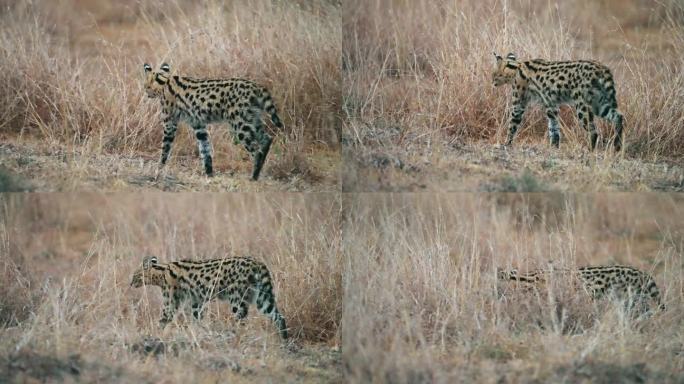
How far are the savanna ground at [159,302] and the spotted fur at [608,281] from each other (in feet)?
3.66

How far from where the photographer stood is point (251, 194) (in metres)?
9.02

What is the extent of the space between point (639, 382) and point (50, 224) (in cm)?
412

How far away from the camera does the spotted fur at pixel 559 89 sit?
8836 millimetres

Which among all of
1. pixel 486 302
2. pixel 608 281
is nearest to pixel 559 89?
pixel 608 281

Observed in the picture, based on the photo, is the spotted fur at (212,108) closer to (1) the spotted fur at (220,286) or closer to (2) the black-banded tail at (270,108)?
(2) the black-banded tail at (270,108)

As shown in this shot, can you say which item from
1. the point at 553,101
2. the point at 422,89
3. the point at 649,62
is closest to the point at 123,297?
the point at 422,89

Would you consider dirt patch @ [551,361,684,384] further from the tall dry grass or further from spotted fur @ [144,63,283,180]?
spotted fur @ [144,63,283,180]

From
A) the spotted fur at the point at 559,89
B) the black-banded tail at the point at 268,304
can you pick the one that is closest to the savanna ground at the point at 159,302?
the black-banded tail at the point at 268,304

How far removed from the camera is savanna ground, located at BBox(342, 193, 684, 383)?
27.8 feet

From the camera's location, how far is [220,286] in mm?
8805

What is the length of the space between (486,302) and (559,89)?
4.34 feet

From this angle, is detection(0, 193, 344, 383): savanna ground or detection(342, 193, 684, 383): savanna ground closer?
detection(342, 193, 684, 383): savanna ground

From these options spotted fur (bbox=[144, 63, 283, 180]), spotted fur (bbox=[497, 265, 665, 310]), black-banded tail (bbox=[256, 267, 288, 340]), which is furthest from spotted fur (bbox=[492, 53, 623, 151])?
black-banded tail (bbox=[256, 267, 288, 340])

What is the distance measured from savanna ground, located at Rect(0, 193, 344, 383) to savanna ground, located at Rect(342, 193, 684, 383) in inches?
8.9
